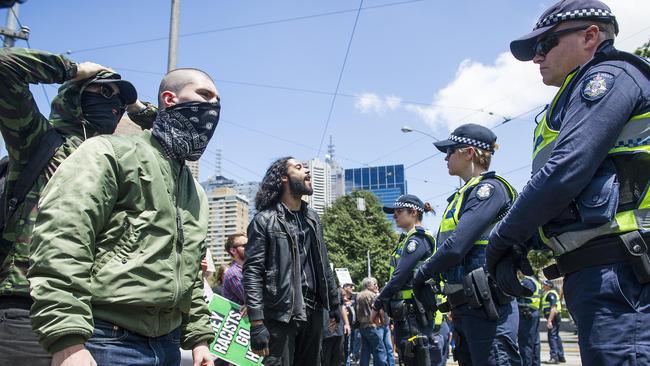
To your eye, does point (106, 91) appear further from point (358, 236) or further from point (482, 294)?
point (358, 236)

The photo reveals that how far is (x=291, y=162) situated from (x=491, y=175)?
6.16 feet

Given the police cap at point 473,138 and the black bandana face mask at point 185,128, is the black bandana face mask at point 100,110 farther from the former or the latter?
the police cap at point 473,138

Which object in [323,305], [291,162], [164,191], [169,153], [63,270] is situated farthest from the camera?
[291,162]

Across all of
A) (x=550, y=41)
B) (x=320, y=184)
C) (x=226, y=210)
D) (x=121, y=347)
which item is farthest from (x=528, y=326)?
(x=226, y=210)

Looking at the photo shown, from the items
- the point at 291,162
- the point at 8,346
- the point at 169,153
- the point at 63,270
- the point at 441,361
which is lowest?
the point at 441,361

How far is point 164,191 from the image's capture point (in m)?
2.28

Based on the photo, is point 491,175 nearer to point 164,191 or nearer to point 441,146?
point 441,146

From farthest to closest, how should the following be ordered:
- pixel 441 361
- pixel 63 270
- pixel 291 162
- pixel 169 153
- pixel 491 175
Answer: pixel 441 361, pixel 291 162, pixel 491 175, pixel 169 153, pixel 63 270

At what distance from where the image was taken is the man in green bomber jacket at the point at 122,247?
1.83 meters

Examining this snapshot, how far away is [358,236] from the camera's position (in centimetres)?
4594

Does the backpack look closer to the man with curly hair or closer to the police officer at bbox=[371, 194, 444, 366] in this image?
the man with curly hair

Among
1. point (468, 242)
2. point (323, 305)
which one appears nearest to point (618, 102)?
point (468, 242)

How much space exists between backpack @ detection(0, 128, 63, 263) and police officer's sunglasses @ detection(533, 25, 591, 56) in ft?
8.11

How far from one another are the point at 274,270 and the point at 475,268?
1.60m
